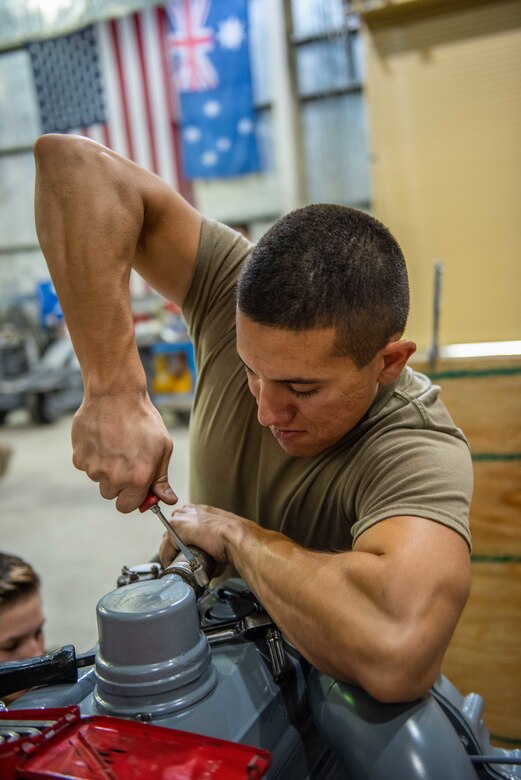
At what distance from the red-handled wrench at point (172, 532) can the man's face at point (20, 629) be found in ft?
1.95

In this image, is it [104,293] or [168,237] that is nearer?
[104,293]

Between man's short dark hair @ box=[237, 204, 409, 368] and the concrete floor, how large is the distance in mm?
1988

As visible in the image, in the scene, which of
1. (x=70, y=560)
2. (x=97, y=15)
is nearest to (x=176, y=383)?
(x=70, y=560)

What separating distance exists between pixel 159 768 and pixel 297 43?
687cm

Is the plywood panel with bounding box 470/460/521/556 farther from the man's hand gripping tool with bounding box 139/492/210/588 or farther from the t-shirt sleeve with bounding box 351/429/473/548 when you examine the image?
the man's hand gripping tool with bounding box 139/492/210/588

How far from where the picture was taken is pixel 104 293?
108 cm

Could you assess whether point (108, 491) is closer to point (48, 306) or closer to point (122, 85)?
point (48, 306)

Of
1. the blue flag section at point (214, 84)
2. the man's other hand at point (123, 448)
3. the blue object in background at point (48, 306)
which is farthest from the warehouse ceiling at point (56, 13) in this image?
the man's other hand at point (123, 448)

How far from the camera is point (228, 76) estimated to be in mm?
6520

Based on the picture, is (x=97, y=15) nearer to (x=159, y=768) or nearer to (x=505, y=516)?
(x=505, y=516)

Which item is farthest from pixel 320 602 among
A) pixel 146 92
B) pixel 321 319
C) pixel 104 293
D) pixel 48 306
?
pixel 146 92

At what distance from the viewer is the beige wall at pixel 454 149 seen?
2.06 metres

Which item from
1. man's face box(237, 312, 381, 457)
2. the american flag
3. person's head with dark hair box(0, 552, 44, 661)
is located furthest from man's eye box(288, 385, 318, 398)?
the american flag

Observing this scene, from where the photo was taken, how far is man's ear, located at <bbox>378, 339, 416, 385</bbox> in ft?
3.09
